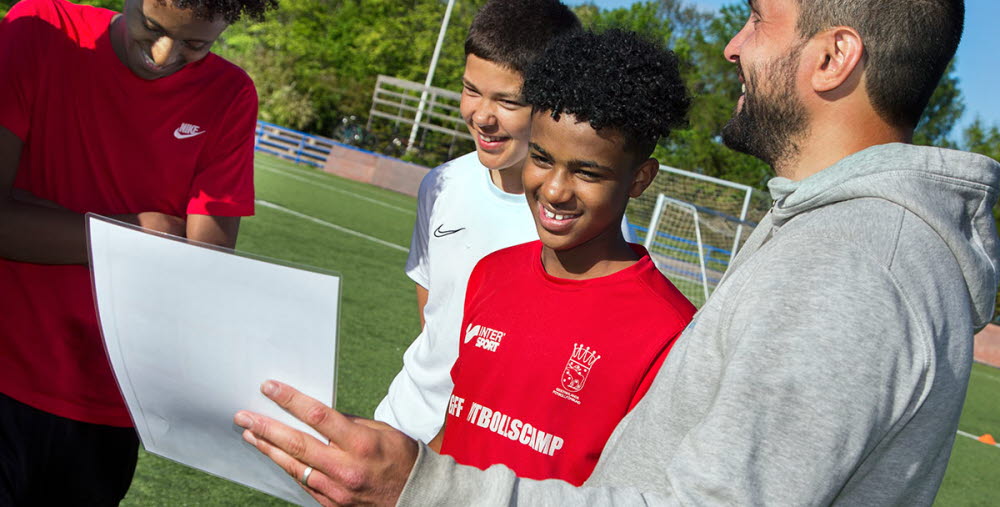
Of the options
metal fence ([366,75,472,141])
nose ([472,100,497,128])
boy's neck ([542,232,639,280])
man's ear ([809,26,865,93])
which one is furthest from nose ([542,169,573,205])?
metal fence ([366,75,472,141])

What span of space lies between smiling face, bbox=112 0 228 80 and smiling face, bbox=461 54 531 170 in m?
0.81

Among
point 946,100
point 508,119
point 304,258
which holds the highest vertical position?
point 946,100

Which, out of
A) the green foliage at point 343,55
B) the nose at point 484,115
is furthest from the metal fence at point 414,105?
the nose at point 484,115

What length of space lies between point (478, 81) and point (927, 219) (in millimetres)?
1850

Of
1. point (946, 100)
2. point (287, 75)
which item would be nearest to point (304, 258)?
point (946, 100)

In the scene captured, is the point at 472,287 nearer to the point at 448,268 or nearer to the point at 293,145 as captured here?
the point at 448,268

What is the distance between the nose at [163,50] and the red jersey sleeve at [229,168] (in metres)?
0.25

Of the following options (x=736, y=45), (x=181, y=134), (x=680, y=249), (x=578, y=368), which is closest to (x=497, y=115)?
(x=181, y=134)

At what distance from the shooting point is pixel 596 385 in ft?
6.36

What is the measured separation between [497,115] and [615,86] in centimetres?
62

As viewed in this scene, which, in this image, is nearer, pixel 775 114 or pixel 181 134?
pixel 775 114

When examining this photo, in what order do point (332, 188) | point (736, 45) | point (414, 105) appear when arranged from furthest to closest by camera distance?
point (414, 105)
point (332, 188)
point (736, 45)

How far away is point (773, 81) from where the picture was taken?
150cm

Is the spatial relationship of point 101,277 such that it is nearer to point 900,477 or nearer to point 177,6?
point 177,6
